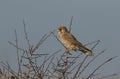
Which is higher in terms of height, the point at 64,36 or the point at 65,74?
the point at 64,36

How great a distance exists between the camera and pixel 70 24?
425 cm

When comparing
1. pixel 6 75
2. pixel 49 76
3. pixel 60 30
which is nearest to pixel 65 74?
pixel 49 76

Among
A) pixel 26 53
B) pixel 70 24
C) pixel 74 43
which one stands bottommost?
pixel 26 53

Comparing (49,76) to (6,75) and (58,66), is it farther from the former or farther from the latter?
(6,75)

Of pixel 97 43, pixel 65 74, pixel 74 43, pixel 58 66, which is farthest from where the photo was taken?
pixel 74 43

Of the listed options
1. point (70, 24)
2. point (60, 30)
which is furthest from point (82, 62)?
→ point (60, 30)

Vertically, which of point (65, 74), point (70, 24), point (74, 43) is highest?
point (74, 43)

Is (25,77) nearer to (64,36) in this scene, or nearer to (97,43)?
A: (97,43)

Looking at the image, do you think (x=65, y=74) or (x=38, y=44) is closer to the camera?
(x=65, y=74)

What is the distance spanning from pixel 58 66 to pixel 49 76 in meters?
0.20

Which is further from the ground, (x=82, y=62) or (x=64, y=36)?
(x=64, y=36)

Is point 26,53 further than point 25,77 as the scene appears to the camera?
Yes

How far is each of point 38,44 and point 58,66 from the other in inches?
12.9

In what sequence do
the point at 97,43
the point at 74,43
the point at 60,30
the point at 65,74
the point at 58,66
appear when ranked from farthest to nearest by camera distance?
the point at 74,43 → the point at 60,30 → the point at 97,43 → the point at 58,66 → the point at 65,74
